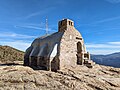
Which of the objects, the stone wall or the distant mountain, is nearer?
the stone wall

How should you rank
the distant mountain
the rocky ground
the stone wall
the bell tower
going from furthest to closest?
the distant mountain
the bell tower
the stone wall
the rocky ground

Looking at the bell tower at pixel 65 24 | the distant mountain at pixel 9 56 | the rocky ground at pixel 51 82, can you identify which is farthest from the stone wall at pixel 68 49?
the distant mountain at pixel 9 56

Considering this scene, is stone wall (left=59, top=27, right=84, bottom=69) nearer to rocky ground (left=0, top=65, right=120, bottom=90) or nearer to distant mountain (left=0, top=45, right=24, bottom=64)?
rocky ground (left=0, top=65, right=120, bottom=90)

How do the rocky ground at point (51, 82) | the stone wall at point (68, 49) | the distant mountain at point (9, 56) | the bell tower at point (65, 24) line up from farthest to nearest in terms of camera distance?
the distant mountain at point (9, 56), the bell tower at point (65, 24), the stone wall at point (68, 49), the rocky ground at point (51, 82)

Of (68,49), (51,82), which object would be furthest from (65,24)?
(51,82)

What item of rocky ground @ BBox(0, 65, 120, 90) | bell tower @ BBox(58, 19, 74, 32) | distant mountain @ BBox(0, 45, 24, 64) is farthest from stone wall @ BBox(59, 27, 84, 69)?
distant mountain @ BBox(0, 45, 24, 64)

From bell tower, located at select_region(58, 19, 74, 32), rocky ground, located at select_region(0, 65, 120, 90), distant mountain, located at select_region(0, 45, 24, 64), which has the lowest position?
rocky ground, located at select_region(0, 65, 120, 90)

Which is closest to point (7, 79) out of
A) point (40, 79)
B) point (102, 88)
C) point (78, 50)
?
point (40, 79)

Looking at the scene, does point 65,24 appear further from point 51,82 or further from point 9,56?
point 9,56

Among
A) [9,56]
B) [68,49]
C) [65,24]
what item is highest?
[65,24]

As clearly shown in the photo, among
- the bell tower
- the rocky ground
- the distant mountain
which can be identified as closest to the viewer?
the rocky ground

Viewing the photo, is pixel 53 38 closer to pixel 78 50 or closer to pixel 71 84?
pixel 78 50

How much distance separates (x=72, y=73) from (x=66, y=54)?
5.07 meters

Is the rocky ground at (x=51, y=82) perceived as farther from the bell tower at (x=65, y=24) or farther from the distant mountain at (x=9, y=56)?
the distant mountain at (x=9, y=56)
